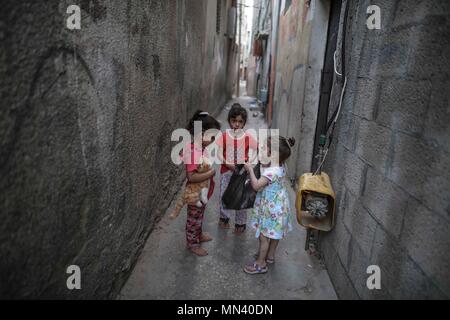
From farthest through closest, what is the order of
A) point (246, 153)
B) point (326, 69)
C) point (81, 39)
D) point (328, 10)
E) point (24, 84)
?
point (328, 10) < point (326, 69) < point (246, 153) < point (81, 39) < point (24, 84)

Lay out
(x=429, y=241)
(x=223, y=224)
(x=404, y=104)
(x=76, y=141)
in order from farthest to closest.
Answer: (x=223, y=224), (x=404, y=104), (x=76, y=141), (x=429, y=241)

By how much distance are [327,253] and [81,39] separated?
98.5 inches

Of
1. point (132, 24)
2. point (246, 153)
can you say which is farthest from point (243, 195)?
point (132, 24)

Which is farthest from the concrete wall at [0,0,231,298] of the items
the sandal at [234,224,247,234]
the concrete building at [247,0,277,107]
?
the concrete building at [247,0,277,107]

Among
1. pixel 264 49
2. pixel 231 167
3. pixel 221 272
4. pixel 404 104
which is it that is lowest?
pixel 221 272

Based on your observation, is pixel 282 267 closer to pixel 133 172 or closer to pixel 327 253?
pixel 327 253

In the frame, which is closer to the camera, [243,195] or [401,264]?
[401,264]

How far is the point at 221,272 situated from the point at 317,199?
104 cm

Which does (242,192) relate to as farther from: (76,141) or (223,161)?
(76,141)

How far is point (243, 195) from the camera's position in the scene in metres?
2.88

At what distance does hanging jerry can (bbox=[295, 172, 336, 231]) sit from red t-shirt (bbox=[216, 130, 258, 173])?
2.01 ft

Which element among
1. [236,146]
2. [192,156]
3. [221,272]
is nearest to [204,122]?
[192,156]

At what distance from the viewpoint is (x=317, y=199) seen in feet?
8.54

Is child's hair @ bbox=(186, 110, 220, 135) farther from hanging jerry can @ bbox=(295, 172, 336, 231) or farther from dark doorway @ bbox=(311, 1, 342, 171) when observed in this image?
dark doorway @ bbox=(311, 1, 342, 171)
